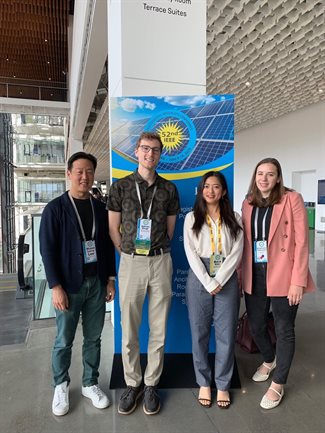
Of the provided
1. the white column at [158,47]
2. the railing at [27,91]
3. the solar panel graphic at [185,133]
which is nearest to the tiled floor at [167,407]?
the solar panel graphic at [185,133]

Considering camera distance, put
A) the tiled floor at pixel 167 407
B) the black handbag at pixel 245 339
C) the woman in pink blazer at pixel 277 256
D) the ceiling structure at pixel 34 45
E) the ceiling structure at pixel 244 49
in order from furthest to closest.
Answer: the ceiling structure at pixel 34 45
the ceiling structure at pixel 244 49
the black handbag at pixel 245 339
the woman in pink blazer at pixel 277 256
the tiled floor at pixel 167 407

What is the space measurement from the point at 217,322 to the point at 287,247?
2.02 feet

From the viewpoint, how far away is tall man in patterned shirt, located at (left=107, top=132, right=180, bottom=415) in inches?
73.4

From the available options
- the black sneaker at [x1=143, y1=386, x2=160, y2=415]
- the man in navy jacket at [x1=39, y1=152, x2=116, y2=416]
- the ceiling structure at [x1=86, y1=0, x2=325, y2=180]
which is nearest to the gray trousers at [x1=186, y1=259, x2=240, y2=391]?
the black sneaker at [x1=143, y1=386, x2=160, y2=415]

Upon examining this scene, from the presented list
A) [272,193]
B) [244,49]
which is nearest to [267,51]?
[244,49]

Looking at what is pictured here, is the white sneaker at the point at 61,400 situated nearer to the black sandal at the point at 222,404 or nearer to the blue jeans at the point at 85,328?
the blue jeans at the point at 85,328

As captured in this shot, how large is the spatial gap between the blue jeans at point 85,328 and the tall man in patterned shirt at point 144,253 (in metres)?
0.17

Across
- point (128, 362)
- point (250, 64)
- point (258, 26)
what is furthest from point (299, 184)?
point (128, 362)

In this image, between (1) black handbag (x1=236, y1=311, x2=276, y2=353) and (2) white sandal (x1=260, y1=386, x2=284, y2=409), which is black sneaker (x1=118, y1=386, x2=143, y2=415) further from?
(1) black handbag (x1=236, y1=311, x2=276, y2=353)

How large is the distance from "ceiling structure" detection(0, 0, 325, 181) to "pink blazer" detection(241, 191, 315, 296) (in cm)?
497

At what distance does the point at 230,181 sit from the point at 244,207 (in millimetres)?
239

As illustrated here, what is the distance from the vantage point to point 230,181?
224 cm

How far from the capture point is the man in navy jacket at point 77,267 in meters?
1.81

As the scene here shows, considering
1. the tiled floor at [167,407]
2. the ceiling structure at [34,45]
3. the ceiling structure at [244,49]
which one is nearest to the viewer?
the tiled floor at [167,407]
